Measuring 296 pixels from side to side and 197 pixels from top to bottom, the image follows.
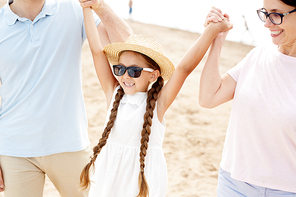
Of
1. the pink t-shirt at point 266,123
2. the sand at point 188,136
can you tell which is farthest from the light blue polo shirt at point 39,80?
the pink t-shirt at point 266,123

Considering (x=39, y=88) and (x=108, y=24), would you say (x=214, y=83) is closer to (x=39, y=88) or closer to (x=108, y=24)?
(x=108, y=24)

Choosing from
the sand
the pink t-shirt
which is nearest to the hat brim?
the pink t-shirt

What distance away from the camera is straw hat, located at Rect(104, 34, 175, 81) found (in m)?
2.00

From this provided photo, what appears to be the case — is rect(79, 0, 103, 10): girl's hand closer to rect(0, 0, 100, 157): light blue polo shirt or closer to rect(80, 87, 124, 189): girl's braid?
rect(0, 0, 100, 157): light blue polo shirt

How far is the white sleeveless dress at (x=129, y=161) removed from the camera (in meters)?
2.04

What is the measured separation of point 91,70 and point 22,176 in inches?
316

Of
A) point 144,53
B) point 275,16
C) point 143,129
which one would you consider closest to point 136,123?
point 143,129

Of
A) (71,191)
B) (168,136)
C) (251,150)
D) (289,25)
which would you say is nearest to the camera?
(289,25)

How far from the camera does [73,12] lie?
7.64 feet

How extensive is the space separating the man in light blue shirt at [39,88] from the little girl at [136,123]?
0.24 m

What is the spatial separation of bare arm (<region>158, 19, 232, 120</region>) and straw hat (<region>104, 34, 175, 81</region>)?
0.41ft

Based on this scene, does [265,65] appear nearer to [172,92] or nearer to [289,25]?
[289,25]

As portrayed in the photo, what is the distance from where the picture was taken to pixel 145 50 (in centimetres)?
200

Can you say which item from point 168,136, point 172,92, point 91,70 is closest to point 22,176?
point 172,92
